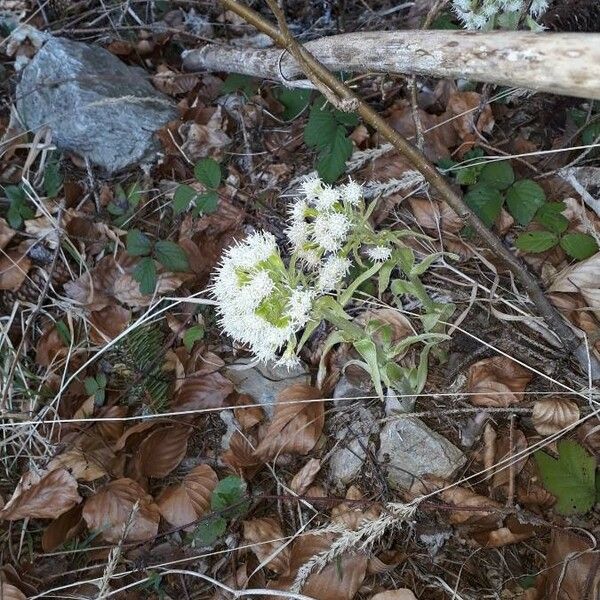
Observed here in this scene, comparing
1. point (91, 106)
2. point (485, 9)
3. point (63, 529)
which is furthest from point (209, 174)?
point (63, 529)

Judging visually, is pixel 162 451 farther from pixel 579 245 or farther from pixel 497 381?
pixel 579 245

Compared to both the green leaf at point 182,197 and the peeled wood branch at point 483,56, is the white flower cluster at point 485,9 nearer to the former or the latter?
the peeled wood branch at point 483,56

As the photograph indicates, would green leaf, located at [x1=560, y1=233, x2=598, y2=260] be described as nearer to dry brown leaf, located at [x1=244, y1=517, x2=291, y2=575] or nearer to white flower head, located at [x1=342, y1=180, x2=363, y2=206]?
white flower head, located at [x1=342, y1=180, x2=363, y2=206]

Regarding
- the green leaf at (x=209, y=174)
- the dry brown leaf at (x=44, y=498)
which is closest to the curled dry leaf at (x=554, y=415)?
the green leaf at (x=209, y=174)

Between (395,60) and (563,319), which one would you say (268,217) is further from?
(563,319)

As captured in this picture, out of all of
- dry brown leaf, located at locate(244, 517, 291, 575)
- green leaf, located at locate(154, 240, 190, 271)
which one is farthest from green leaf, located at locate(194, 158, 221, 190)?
dry brown leaf, located at locate(244, 517, 291, 575)

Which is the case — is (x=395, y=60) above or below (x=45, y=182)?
above

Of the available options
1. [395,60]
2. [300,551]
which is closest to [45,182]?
[395,60]
